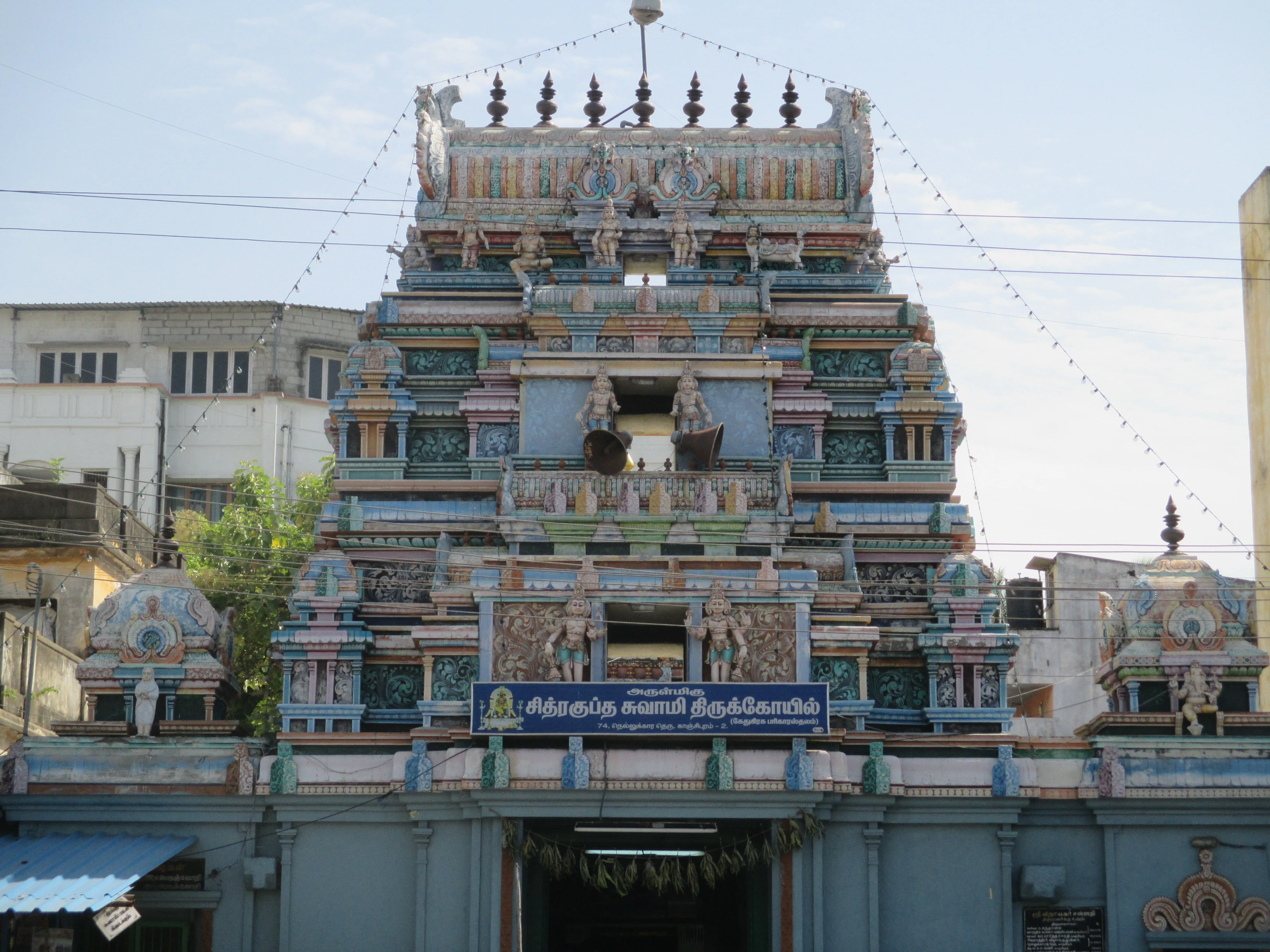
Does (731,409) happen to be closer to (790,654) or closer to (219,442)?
(790,654)

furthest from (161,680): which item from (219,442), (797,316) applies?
(219,442)

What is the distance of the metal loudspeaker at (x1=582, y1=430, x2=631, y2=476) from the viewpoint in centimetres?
3061

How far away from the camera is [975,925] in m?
27.5

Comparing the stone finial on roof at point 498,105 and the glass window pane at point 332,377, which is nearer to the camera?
the stone finial on roof at point 498,105

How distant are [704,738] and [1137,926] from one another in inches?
276

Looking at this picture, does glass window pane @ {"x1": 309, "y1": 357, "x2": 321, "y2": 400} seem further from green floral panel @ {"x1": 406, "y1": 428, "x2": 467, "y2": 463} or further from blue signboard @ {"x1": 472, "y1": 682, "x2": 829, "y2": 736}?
blue signboard @ {"x1": 472, "y1": 682, "x2": 829, "y2": 736}

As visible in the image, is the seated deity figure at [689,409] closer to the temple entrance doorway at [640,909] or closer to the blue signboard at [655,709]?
the blue signboard at [655,709]

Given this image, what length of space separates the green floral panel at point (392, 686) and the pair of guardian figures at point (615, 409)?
4.93m

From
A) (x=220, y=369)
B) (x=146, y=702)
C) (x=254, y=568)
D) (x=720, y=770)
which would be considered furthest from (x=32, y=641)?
(x=220, y=369)

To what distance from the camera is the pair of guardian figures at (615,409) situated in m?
31.2

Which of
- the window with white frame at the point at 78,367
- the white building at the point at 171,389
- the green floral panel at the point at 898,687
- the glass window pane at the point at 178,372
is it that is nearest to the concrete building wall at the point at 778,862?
the green floral panel at the point at 898,687

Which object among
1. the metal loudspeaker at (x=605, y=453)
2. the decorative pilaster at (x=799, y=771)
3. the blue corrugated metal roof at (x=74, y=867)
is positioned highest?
the metal loudspeaker at (x=605, y=453)

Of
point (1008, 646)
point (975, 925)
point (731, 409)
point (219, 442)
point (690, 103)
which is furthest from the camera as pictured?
point (219, 442)

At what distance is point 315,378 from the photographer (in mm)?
57188
